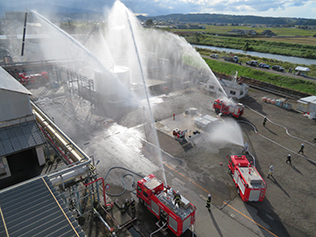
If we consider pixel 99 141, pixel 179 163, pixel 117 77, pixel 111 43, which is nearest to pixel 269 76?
pixel 117 77

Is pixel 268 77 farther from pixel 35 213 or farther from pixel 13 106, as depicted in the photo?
pixel 35 213

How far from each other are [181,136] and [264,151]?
11607 mm

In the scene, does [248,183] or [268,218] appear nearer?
[268,218]

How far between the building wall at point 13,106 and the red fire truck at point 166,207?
14228 mm

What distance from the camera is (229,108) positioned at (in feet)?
129

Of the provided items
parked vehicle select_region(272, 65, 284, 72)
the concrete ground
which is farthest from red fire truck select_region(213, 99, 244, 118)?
parked vehicle select_region(272, 65, 284, 72)

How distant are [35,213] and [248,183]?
1813 cm

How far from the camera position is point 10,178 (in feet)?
70.1

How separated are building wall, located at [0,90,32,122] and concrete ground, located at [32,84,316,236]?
9.53 metres

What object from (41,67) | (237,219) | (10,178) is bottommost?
(237,219)

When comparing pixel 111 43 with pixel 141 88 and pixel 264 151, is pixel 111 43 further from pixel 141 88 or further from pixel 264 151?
pixel 264 151

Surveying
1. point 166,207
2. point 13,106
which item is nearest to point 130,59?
point 13,106

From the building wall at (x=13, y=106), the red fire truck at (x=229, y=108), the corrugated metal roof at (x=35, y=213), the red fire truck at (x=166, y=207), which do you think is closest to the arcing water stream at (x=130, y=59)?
the red fire truck at (x=229, y=108)

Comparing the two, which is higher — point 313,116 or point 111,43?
point 111,43
